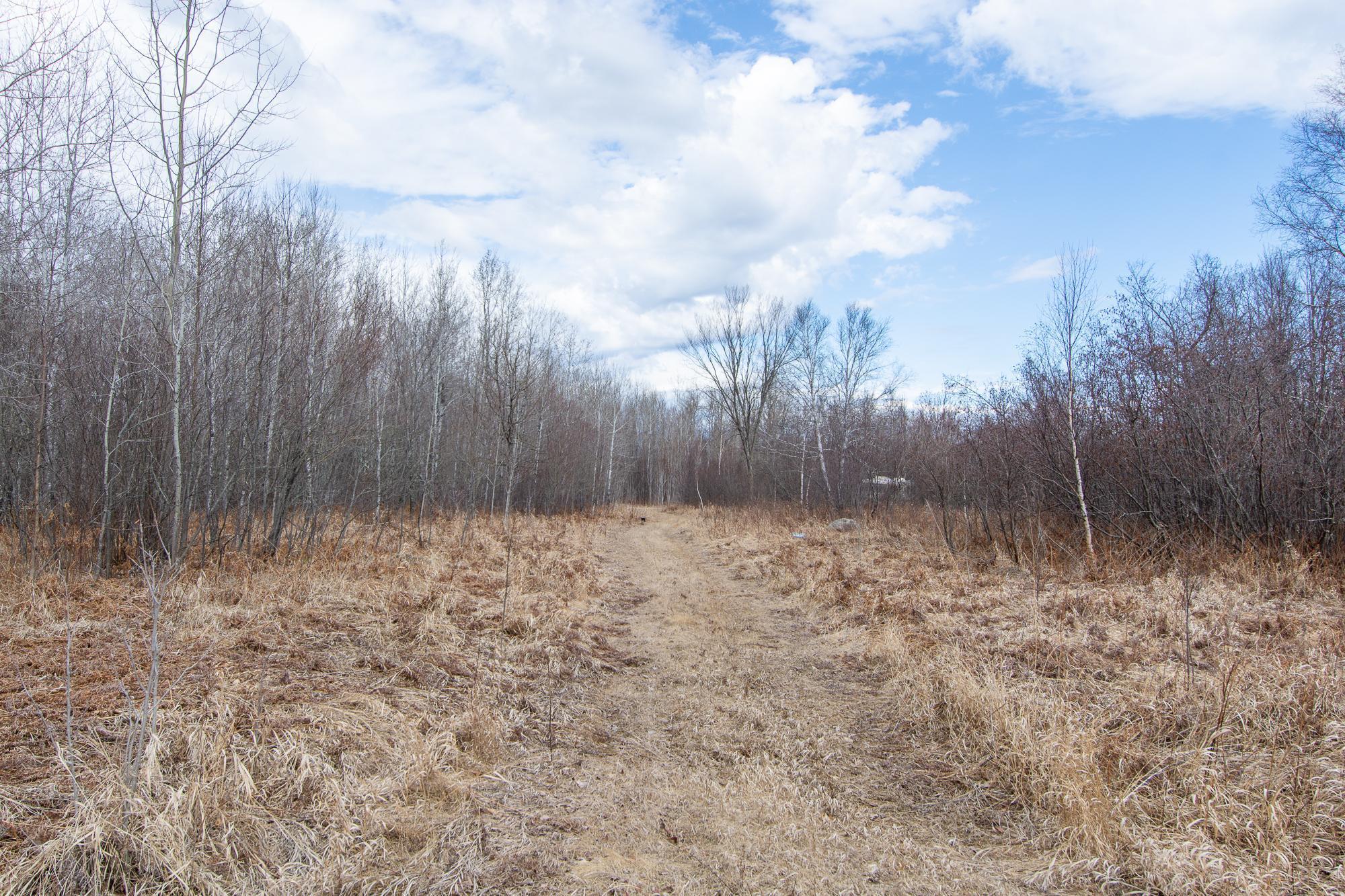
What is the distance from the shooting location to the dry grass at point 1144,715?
120 inches

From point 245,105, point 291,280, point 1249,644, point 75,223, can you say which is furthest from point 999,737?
point 75,223

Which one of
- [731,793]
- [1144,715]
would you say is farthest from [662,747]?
[1144,715]

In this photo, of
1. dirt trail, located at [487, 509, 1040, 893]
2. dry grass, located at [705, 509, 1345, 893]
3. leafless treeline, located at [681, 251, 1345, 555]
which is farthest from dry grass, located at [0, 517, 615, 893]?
leafless treeline, located at [681, 251, 1345, 555]

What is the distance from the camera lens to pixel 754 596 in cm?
1035

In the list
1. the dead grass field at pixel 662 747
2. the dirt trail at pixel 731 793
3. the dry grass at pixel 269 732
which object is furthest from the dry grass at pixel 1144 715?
the dry grass at pixel 269 732

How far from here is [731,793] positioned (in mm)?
3873

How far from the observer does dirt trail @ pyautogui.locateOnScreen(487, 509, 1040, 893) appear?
10.1 feet

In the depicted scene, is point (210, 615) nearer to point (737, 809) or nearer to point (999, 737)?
point (737, 809)

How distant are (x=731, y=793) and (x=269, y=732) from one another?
2.66 metres

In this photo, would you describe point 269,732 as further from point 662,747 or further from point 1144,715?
point 1144,715

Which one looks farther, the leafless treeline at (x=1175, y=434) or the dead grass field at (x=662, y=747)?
the leafless treeline at (x=1175, y=434)

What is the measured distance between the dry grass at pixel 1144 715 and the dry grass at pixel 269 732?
2.87m

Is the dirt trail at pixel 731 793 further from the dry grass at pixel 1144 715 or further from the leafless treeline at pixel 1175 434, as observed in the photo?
the leafless treeline at pixel 1175 434

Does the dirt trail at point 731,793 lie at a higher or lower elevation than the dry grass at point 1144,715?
lower
